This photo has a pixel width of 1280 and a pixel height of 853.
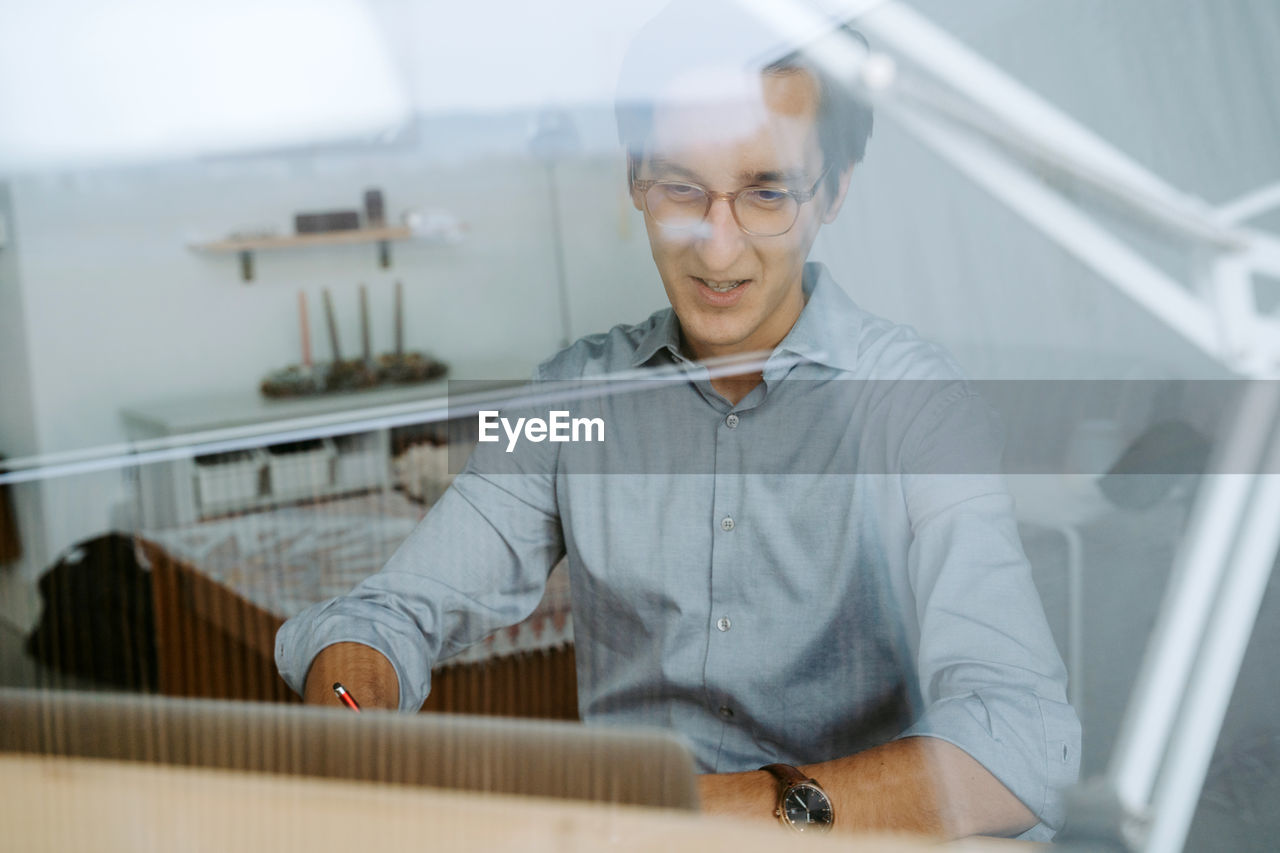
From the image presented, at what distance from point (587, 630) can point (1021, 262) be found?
344mm

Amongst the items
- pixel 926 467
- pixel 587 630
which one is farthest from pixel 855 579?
pixel 587 630

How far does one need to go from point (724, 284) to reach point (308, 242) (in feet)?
1.09

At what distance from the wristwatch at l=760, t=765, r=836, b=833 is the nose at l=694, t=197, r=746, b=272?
0.27m

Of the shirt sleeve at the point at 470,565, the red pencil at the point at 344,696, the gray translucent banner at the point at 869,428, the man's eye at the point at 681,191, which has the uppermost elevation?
the man's eye at the point at 681,191

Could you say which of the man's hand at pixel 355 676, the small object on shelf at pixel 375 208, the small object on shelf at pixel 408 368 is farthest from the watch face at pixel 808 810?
the small object on shelf at pixel 375 208

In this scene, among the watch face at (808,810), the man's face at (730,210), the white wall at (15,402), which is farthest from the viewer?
the white wall at (15,402)

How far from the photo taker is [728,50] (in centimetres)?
56

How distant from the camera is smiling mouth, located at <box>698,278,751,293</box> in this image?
56 centimetres

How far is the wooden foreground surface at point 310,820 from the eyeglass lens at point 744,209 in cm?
35

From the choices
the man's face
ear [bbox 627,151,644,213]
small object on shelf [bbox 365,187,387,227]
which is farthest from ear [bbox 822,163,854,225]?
small object on shelf [bbox 365,187,387,227]

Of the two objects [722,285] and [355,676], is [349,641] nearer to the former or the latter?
Answer: [355,676]

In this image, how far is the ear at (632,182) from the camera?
1.95 feet

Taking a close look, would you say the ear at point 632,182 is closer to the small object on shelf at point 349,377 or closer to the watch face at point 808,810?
the small object on shelf at point 349,377

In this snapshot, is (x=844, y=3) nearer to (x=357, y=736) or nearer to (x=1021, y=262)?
(x=1021, y=262)
